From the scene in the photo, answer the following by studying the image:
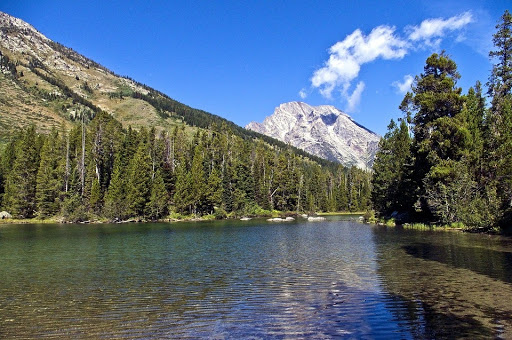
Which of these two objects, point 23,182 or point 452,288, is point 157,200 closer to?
point 23,182

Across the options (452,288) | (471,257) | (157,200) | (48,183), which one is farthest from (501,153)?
(48,183)

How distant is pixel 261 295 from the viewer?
1554cm

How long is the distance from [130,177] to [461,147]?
230 ft

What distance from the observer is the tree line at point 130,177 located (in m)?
84.2

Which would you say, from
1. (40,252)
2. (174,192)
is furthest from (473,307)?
(174,192)

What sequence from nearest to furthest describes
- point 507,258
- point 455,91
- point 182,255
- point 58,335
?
1. point 58,335
2. point 507,258
3. point 182,255
4. point 455,91

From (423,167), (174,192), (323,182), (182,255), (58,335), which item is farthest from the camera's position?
(323,182)

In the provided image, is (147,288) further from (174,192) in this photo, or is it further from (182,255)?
(174,192)

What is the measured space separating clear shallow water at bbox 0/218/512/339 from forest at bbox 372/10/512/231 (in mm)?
16744

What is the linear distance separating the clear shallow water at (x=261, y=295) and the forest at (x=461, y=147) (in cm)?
1674

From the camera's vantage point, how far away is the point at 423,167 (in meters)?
56.1

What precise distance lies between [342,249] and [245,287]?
16.5 metres

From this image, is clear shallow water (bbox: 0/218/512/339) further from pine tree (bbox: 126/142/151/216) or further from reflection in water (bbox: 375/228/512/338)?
pine tree (bbox: 126/142/151/216)

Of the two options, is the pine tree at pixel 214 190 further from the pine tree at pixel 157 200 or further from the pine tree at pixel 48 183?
the pine tree at pixel 48 183
